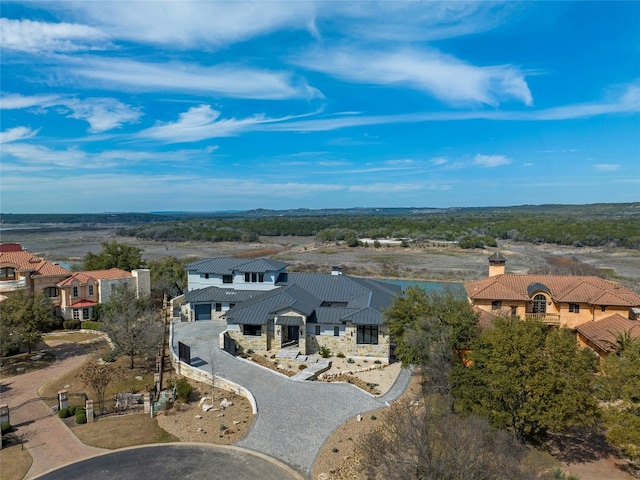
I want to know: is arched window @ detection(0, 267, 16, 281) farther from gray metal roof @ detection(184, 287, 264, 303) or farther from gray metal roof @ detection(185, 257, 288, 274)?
gray metal roof @ detection(184, 287, 264, 303)

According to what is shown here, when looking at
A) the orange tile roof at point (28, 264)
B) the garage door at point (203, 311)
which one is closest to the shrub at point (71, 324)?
the orange tile roof at point (28, 264)

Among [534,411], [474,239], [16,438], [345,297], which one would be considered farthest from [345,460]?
[474,239]

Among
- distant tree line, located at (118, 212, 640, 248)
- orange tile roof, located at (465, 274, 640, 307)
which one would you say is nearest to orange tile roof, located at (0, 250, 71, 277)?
orange tile roof, located at (465, 274, 640, 307)

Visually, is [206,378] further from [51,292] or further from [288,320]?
[51,292]

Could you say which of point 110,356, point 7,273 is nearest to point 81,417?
point 110,356

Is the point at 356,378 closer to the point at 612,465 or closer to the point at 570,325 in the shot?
the point at 612,465
